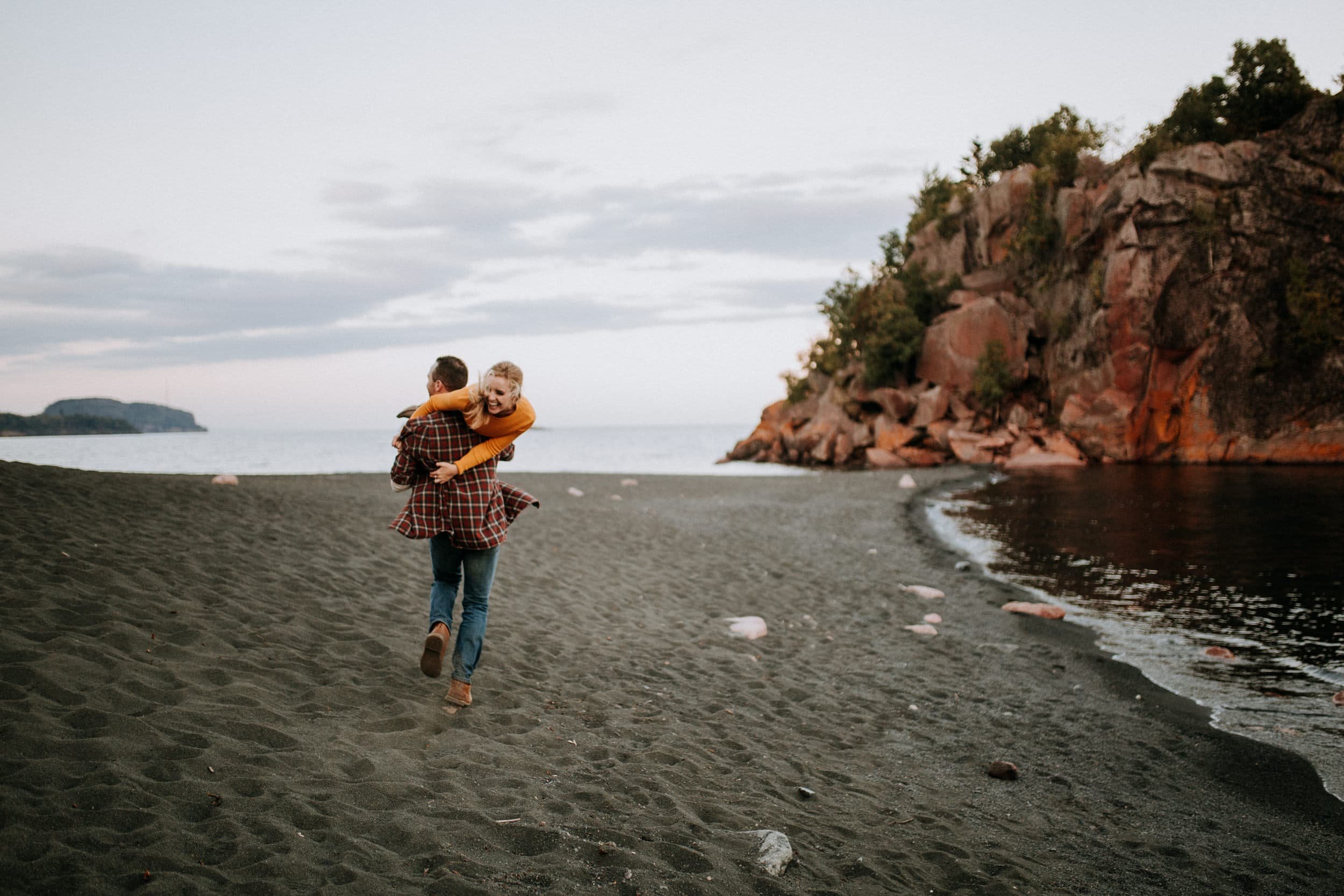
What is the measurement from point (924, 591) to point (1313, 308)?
3878cm

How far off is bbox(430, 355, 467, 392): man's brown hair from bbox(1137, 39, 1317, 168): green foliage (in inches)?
1994

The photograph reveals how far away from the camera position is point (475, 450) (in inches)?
195

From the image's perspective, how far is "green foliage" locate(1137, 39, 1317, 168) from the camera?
135 feet

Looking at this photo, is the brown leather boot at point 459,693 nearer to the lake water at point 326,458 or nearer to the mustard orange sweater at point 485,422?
the mustard orange sweater at point 485,422

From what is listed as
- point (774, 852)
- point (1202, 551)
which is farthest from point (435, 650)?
point (1202, 551)

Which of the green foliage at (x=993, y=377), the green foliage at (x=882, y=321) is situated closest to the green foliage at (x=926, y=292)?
the green foliage at (x=882, y=321)

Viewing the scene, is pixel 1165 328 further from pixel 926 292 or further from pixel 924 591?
pixel 924 591

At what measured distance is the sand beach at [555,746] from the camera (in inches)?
135

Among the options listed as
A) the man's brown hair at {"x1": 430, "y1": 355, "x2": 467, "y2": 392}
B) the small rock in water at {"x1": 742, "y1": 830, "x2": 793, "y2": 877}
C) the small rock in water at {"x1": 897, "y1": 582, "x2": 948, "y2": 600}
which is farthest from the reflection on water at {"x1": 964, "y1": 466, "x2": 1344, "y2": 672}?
the man's brown hair at {"x1": 430, "y1": 355, "x2": 467, "y2": 392}

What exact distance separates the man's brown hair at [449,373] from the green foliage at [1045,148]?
Answer: 181ft

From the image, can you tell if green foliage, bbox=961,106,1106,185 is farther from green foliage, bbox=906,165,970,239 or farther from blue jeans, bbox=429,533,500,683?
blue jeans, bbox=429,533,500,683

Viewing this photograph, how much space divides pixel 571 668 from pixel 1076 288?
160ft

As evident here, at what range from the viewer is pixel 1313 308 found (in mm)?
36031

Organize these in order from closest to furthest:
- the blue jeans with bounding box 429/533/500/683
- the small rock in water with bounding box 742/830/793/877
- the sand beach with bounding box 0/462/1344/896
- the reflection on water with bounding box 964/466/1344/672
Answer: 1. the sand beach with bounding box 0/462/1344/896
2. the small rock in water with bounding box 742/830/793/877
3. the blue jeans with bounding box 429/533/500/683
4. the reflection on water with bounding box 964/466/1344/672
